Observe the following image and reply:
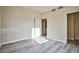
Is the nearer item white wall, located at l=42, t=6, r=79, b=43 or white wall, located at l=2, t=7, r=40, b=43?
white wall, located at l=2, t=7, r=40, b=43

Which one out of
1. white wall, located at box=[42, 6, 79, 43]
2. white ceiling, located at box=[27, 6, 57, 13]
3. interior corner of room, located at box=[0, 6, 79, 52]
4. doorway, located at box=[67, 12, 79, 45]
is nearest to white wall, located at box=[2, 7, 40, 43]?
interior corner of room, located at box=[0, 6, 79, 52]

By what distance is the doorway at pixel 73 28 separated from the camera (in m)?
2.25

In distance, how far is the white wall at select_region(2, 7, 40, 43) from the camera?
2.17 m

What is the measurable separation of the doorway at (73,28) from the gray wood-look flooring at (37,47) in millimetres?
157

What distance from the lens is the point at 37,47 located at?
7.44 feet

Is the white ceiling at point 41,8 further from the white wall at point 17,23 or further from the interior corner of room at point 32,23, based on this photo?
the white wall at point 17,23

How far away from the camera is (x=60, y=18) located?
2348 mm

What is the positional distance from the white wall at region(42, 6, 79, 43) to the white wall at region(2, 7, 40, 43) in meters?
0.36

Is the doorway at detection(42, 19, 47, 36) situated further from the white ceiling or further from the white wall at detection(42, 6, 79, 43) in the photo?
the white ceiling

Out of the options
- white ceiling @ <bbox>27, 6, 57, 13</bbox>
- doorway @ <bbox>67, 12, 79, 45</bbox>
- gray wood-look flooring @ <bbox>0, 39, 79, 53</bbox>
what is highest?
white ceiling @ <bbox>27, 6, 57, 13</bbox>

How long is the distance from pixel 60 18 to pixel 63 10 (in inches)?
8.5

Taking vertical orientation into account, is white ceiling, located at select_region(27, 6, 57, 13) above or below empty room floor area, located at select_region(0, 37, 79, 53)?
above
